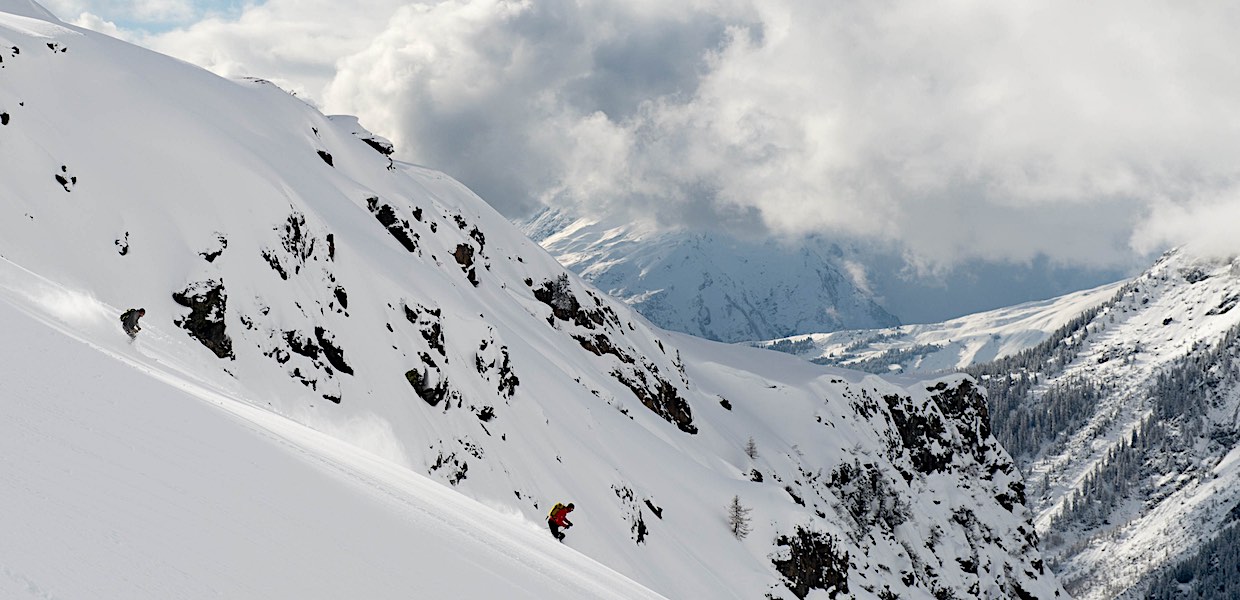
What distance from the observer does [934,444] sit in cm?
11406

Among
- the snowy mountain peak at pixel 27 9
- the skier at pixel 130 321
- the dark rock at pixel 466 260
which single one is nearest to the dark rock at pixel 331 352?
the skier at pixel 130 321

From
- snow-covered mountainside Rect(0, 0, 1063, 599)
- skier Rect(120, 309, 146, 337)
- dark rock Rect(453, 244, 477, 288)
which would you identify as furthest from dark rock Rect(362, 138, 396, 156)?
skier Rect(120, 309, 146, 337)

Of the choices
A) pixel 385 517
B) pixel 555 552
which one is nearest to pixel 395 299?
pixel 555 552

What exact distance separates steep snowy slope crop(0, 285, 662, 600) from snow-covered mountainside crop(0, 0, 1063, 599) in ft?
0.14

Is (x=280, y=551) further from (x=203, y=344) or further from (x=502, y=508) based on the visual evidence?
(x=502, y=508)

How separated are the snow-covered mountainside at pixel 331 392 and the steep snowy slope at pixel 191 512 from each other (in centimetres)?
4

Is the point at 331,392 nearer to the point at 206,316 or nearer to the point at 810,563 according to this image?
the point at 206,316

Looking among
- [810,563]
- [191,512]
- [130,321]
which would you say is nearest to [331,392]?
[130,321]

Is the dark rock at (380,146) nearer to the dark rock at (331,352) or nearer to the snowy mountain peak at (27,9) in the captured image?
the snowy mountain peak at (27,9)

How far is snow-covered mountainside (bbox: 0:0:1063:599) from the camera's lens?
27.1ft

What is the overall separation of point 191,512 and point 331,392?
31.2 metres

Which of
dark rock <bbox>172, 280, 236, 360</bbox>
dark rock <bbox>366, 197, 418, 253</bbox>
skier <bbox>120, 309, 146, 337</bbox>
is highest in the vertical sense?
dark rock <bbox>366, 197, 418, 253</bbox>

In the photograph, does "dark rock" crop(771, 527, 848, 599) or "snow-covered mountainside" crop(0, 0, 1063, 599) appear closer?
"snow-covered mountainside" crop(0, 0, 1063, 599)

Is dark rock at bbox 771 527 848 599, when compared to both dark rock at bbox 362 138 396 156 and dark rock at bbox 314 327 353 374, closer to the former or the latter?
dark rock at bbox 314 327 353 374
